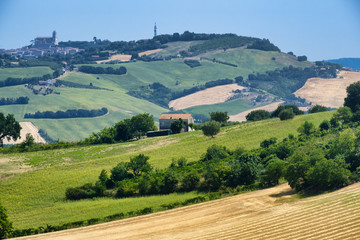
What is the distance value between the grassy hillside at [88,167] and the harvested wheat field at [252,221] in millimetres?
5937

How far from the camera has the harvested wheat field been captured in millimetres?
57938

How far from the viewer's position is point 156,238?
6194 cm

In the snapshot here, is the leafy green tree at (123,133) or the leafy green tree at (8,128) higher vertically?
the leafy green tree at (8,128)

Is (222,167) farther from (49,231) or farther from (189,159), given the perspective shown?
(49,231)

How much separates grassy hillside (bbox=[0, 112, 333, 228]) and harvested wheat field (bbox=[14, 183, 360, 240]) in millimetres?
5937

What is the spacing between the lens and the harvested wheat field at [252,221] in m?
57.9

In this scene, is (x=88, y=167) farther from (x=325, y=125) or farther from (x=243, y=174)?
(x=325, y=125)

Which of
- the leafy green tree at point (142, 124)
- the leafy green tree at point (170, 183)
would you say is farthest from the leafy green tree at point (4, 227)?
the leafy green tree at point (142, 124)

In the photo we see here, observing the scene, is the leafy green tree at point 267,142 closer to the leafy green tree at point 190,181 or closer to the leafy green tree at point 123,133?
the leafy green tree at point 190,181

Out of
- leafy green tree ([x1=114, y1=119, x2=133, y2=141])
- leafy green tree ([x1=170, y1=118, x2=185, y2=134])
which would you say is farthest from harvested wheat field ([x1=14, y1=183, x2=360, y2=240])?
leafy green tree ([x1=170, y1=118, x2=185, y2=134])

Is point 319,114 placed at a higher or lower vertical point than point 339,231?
higher

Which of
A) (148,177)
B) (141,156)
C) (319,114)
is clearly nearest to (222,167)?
(148,177)

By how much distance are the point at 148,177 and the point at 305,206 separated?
31023mm

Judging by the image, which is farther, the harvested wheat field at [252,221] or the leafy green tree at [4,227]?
the leafy green tree at [4,227]
